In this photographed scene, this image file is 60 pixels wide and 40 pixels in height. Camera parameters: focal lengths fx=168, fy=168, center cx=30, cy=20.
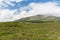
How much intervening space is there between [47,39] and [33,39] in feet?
14.6

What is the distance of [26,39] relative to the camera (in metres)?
50.7

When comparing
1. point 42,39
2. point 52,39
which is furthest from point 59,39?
point 42,39

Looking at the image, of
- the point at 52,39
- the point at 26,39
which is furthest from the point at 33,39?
the point at 52,39

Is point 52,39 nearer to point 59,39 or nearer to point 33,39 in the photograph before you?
point 59,39

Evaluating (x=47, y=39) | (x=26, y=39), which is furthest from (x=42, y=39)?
(x=26, y=39)

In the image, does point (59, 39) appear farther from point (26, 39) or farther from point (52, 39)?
point (26, 39)

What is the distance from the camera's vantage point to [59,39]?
171 ft

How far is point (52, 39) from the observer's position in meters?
52.4

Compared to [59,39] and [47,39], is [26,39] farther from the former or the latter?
[59,39]

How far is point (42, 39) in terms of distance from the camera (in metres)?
51.2

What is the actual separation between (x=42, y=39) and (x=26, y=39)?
16.1ft

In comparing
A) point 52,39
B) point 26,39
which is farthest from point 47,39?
point 26,39

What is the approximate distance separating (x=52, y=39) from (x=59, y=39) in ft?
7.09

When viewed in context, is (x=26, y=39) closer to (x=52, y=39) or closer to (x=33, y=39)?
(x=33, y=39)
